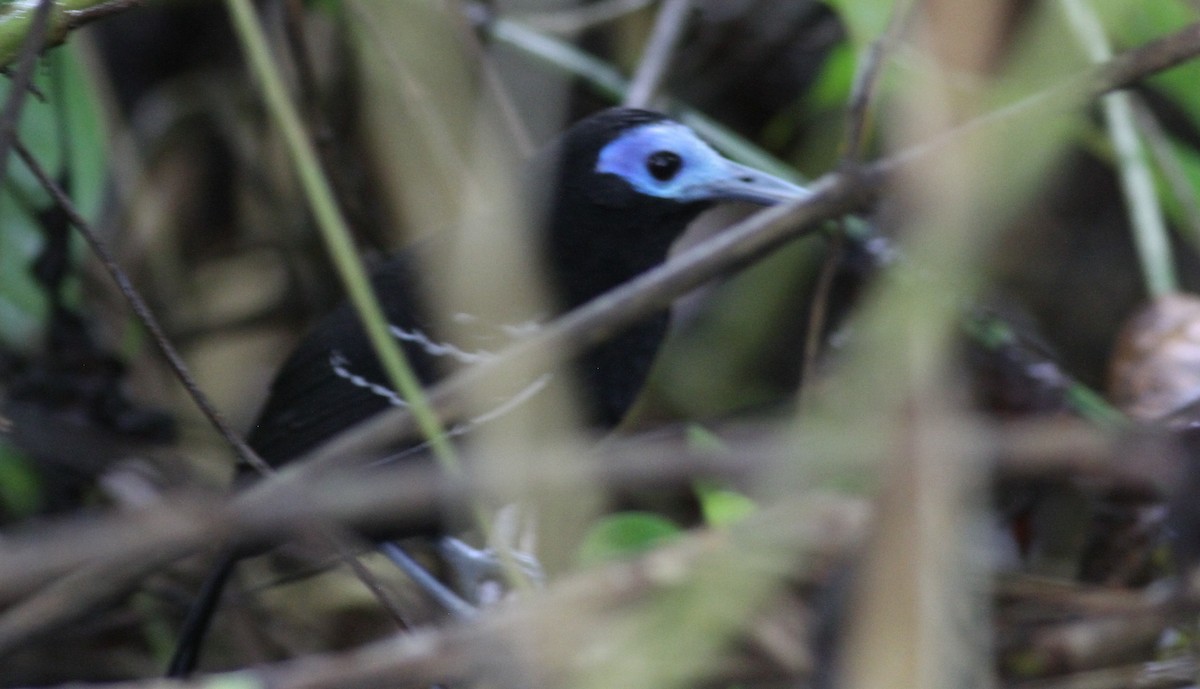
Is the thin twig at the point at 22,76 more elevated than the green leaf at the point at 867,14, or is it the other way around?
the green leaf at the point at 867,14

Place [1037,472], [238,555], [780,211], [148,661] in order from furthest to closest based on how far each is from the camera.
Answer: [148,661] → [238,555] → [1037,472] → [780,211]

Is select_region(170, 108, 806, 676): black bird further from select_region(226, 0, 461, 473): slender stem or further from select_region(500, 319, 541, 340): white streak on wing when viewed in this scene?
select_region(226, 0, 461, 473): slender stem

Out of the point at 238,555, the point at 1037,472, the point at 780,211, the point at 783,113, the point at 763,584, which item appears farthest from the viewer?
the point at 783,113

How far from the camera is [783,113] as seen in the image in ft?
10.5

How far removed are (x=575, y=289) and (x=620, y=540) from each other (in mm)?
556

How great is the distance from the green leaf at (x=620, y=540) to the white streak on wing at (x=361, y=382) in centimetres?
53

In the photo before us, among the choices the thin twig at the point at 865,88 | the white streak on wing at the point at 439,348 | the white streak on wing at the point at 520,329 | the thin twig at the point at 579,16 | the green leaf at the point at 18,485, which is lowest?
the green leaf at the point at 18,485

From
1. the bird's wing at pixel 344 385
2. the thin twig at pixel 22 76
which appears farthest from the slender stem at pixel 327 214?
the bird's wing at pixel 344 385

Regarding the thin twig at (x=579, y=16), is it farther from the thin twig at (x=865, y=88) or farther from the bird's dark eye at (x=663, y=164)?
the thin twig at (x=865, y=88)

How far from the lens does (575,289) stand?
226 centimetres

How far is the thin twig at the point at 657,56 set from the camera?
2707 millimetres

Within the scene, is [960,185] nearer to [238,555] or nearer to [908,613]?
[908,613]

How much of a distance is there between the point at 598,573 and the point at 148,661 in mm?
1115

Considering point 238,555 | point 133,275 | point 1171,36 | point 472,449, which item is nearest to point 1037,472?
point 1171,36
